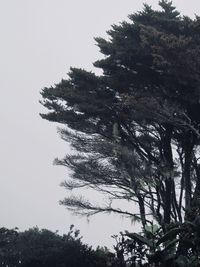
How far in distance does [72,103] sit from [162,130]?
3.34 m

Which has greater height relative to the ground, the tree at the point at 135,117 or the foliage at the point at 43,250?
the tree at the point at 135,117

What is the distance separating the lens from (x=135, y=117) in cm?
1287

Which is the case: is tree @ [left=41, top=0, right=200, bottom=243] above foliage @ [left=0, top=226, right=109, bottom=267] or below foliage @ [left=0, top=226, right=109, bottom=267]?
above

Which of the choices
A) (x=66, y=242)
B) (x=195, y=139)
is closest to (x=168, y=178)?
(x=195, y=139)

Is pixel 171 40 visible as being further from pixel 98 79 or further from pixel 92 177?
pixel 92 177

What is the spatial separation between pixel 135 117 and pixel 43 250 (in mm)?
4992

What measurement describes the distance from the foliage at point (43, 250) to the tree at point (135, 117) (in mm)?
2200

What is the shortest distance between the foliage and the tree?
220 cm

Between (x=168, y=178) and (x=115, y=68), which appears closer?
(x=168, y=178)

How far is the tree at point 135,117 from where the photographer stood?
489 inches

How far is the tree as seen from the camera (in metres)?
12.4

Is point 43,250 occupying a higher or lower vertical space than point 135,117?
lower

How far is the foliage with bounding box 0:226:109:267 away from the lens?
1162 cm

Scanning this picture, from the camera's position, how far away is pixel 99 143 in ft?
44.4
